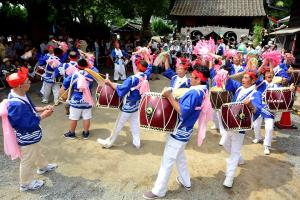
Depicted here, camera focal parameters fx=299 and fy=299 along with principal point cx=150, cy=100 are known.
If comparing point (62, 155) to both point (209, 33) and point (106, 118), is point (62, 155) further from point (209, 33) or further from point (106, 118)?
point (209, 33)

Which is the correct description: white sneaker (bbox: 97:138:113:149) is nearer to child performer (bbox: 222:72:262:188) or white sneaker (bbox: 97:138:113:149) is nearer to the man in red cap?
the man in red cap

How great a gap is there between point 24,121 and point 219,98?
141 inches

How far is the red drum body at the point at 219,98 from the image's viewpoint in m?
5.76

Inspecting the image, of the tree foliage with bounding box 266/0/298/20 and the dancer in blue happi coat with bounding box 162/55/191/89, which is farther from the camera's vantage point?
the tree foliage with bounding box 266/0/298/20

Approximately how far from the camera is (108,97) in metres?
5.56

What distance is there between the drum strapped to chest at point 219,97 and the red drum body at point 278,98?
975mm

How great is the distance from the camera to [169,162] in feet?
13.5

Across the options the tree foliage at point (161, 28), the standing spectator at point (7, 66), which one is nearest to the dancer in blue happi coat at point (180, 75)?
the standing spectator at point (7, 66)

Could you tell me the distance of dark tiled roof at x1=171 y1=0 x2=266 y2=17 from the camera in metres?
23.2

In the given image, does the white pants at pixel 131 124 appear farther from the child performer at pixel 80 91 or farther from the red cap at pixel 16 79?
the red cap at pixel 16 79

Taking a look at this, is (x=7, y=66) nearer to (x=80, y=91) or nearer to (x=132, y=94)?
(x=80, y=91)

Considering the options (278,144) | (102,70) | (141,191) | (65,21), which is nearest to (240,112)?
(141,191)

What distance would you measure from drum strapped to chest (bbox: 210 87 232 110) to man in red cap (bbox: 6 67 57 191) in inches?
126

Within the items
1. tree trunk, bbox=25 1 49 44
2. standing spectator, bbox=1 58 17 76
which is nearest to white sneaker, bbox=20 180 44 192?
standing spectator, bbox=1 58 17 76
